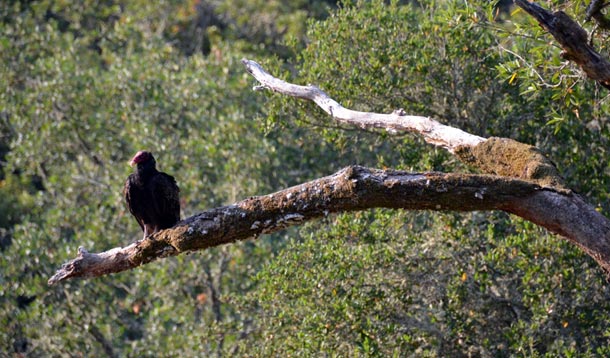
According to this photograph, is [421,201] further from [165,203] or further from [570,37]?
[165,203]

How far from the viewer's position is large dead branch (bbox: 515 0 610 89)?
153 inches

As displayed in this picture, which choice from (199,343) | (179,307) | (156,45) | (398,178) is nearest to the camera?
(398,178)

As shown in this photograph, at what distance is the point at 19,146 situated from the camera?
11336 millimetres

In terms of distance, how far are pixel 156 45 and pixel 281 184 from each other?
3.33m

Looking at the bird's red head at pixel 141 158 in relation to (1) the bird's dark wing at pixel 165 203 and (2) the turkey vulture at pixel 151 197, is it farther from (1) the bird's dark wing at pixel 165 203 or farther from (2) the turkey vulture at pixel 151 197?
(1) the bird's dark wing at pixel 165 203

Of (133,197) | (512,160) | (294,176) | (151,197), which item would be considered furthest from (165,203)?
(294,176)

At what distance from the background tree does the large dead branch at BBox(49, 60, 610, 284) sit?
816 mm

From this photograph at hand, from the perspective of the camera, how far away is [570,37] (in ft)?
13.0

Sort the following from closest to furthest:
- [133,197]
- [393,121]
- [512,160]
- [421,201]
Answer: [421,201], [512,160], [393,121], [133,197]

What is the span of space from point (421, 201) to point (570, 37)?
94 cm

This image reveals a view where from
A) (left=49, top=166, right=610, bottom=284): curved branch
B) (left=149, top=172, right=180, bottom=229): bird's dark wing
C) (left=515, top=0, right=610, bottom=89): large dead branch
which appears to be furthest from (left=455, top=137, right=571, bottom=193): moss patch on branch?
(left=149, top=172, right=180, bottom=229): bird's dark wing

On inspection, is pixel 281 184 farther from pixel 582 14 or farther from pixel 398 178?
pixel 398 178

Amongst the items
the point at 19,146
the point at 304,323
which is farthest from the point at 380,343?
the point at 19,146

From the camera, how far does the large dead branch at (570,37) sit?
390cm
